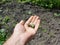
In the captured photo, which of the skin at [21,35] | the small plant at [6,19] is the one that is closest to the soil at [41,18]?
the small plant at [6,19]

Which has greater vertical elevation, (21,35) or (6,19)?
(21,35)

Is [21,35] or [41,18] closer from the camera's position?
[21,35]

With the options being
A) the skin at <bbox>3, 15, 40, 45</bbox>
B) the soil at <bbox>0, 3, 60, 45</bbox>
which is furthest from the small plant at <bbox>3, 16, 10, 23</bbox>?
the skin at <bbox>3, 15, 40, 45</bbox>

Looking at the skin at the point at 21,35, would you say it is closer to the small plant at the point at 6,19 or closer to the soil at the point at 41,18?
the soil at the point at 41,18

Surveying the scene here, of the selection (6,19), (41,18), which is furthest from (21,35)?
(41,18)

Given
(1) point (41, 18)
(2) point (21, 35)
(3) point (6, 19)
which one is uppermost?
(2) point (21, 35)

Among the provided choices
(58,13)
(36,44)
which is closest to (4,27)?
(36,44)

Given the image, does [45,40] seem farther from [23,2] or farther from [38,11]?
[23,2]

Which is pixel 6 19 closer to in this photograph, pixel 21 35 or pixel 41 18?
pixel 41 18

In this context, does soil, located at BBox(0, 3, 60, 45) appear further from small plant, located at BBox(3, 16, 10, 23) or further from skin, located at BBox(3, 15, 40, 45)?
skin, located at BBox(3, 15, 40, 45)
